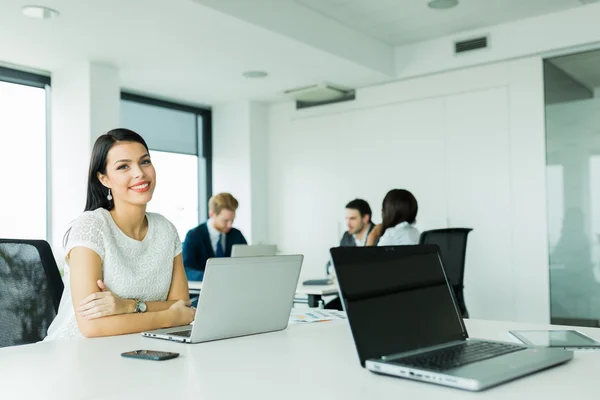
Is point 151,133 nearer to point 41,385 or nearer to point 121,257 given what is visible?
point 121,257

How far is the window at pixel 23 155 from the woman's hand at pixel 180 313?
3.71 metres

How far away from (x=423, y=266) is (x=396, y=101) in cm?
476

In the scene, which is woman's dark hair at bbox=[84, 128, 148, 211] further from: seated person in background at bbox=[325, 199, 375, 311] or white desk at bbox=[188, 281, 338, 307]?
seated person in background at bbox=[325, 199, 375, 311]

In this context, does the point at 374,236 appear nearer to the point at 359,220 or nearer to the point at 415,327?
the point at 359,220

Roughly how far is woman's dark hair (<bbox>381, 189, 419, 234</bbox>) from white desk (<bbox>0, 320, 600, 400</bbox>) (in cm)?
274

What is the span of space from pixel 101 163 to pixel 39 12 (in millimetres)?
2371

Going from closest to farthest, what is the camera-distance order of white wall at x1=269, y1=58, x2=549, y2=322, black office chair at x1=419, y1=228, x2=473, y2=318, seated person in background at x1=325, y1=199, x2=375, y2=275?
black office chair at x1=419, y1=228, x2=473, y2=318, seated person in background at x1=325, y1=199, x2=375, y2=275, white wall at x1=269, y1=58, x2=549, y2=322

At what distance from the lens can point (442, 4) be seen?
15.9 ft

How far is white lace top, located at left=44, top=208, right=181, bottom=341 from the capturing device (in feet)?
6.82

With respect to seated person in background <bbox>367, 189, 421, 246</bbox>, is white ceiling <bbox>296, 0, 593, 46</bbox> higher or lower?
higher

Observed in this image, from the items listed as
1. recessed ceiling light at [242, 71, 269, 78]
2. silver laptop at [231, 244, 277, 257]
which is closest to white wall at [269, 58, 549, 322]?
recessed ceiling light at [242, 71, 269, 78]

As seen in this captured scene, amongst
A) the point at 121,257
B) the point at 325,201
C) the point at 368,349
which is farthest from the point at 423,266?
the point at 325,201

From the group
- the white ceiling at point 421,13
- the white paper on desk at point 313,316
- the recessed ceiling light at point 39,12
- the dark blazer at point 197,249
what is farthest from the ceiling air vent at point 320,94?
the white paper on desk at point 313,316

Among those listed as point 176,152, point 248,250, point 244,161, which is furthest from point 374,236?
point 176,152
